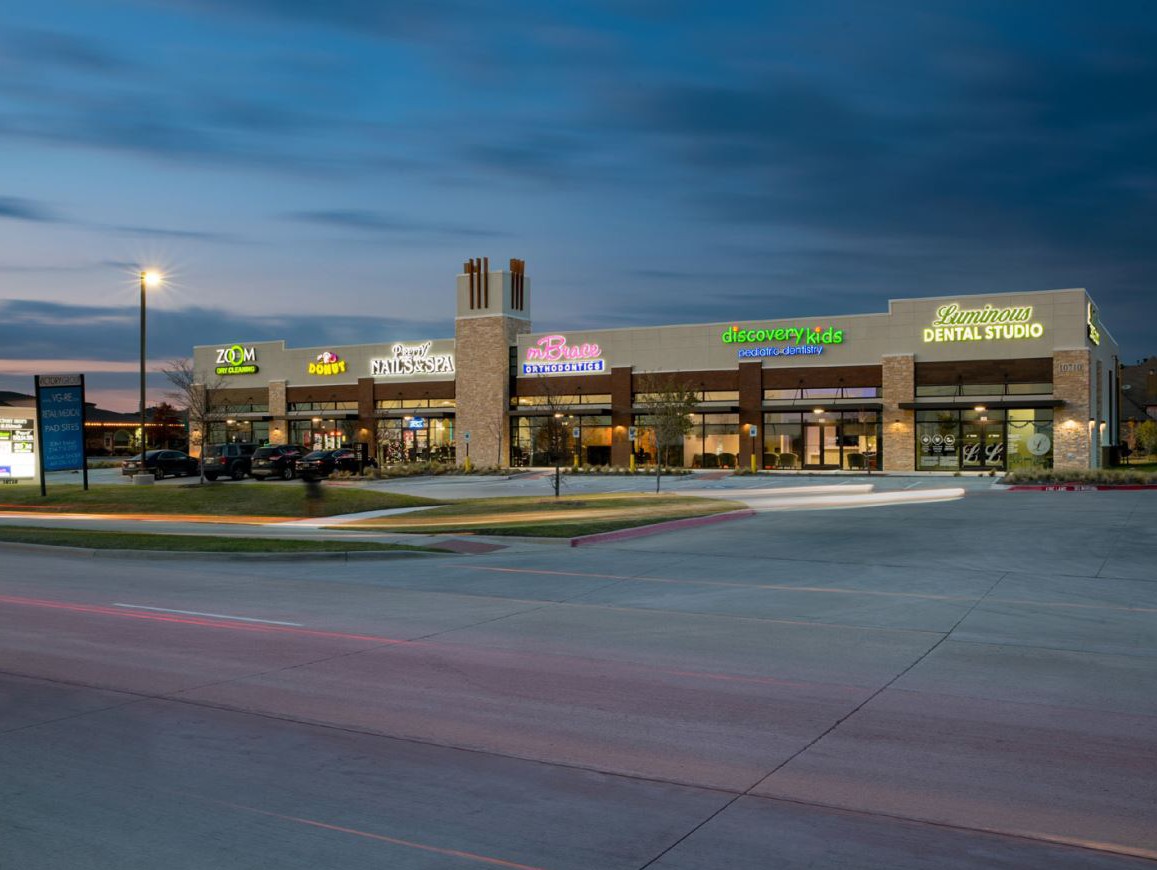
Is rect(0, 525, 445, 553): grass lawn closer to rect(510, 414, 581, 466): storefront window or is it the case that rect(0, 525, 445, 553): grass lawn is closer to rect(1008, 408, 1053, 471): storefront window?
rect(510, 414, 581, 466): storefront window

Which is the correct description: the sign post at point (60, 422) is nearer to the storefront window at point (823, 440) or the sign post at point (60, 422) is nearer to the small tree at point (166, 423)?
the storefront window at point (823, 440)

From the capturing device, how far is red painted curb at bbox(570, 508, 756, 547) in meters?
20.6

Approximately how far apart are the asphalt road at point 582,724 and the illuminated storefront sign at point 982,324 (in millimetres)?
35912

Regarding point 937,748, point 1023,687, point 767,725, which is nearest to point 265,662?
point 767,725

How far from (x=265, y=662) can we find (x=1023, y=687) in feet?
22.5

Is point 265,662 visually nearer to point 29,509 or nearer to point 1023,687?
point 1023,687

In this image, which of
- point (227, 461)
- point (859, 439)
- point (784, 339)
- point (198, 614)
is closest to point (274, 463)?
point (227, 461)

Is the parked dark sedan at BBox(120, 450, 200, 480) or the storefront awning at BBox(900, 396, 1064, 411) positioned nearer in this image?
the storefront awning at BBox(900, 396, 1064, 411)

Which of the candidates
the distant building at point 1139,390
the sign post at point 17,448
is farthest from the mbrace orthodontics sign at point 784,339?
the distant building at point 1139,390

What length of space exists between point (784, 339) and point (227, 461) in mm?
29445

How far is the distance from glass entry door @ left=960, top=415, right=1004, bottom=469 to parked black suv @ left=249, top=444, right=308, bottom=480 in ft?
110

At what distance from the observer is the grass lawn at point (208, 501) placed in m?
29.2

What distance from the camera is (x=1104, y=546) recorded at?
19219 millimetres

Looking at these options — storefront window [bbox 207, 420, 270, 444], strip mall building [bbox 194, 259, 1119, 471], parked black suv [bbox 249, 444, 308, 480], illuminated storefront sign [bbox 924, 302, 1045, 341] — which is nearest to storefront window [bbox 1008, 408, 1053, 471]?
strip mall building [bbox 194, 259, 1119, 471]
